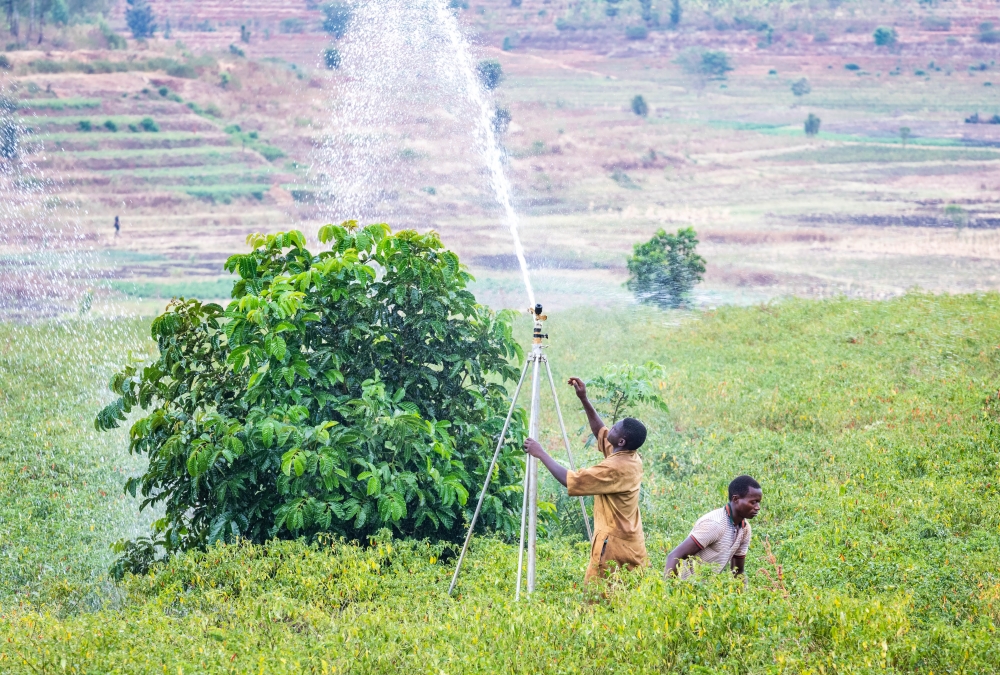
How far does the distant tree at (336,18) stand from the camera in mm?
49625

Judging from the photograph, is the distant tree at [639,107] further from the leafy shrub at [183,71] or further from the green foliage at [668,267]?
the green foliage at [668,267]

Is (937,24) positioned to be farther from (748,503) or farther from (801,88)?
(748,503)

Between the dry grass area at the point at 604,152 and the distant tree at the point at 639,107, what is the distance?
1.35 feet

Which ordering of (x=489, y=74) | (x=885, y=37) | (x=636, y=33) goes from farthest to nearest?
1. (x=636, y=33)
2. (x=885, y=37)
3. (x=489, y=74)

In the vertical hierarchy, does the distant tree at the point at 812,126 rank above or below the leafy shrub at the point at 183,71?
below

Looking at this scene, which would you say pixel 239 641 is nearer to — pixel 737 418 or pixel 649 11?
pixel 737 418

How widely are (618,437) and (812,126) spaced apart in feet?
127

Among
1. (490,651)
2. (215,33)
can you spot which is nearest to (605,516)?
(490,651)

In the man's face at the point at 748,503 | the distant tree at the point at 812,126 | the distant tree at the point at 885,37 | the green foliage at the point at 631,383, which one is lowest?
the green foliage at the point at 631,383

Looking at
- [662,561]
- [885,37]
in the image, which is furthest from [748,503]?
[885,37]

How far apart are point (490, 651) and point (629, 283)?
1579 centimetres

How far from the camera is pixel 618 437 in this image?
17.6ft

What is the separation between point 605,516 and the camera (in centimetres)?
552

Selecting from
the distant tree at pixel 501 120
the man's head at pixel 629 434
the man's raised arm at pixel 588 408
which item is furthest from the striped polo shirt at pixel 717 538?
the distant tree at pixel 501 120
